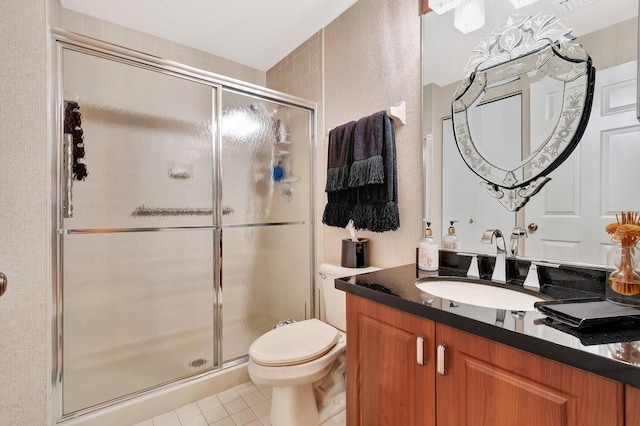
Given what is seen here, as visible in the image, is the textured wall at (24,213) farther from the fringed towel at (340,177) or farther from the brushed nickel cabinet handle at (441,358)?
the brushed nickel cabinet handle at (441,358)

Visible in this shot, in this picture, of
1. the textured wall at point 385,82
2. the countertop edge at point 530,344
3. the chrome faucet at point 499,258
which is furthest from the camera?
the textured wall at point 385,82

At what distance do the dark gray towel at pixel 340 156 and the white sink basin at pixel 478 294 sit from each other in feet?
2.55

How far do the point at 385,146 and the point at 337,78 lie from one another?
745 millimetres

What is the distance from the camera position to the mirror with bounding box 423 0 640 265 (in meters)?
0.87

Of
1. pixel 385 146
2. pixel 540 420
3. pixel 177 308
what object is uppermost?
pixel 385 146

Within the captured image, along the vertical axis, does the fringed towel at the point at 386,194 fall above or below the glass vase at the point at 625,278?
above

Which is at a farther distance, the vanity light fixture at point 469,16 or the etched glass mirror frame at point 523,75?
the vanity light fixture at point 469,16

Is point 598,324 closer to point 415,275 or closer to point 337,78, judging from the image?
point 415,275

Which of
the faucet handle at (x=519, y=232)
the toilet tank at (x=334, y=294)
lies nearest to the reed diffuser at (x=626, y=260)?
the faucet handle at (x=519, y=232)

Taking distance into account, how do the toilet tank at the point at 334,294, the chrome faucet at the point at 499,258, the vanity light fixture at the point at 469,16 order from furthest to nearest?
1. the toilet tank at the point at 334,294
2. the vanity light fixture at the point at 469,16
3. the chrome faucet at the point at 499,258

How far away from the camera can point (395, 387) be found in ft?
2.94

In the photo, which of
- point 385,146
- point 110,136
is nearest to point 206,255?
point 110,136

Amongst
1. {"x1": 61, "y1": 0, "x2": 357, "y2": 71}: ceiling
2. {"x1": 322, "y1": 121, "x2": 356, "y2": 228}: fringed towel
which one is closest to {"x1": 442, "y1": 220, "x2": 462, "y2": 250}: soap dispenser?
{"x1": 322, "y1": 121, "x2": 356, "y2": 228}: fringed towel

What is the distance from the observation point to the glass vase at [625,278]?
736 millimetres
